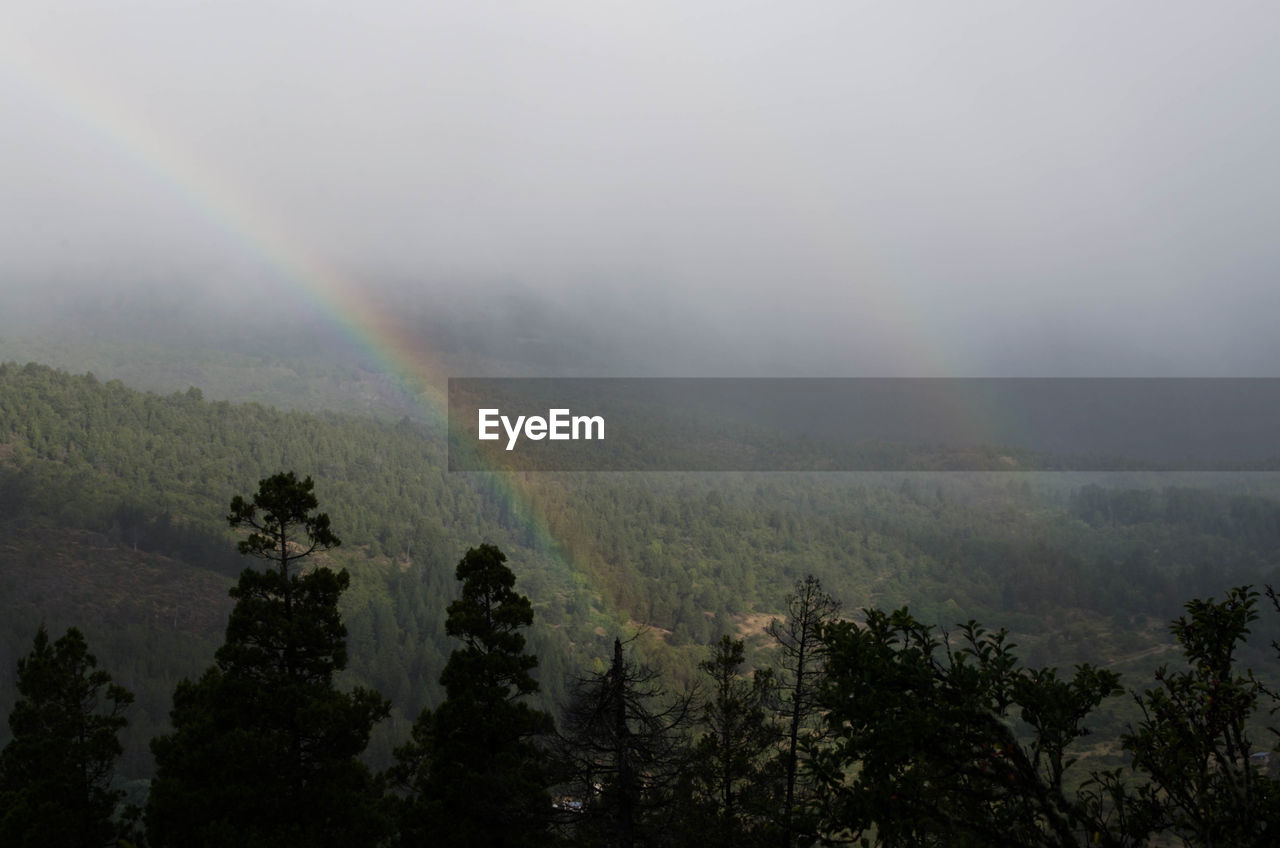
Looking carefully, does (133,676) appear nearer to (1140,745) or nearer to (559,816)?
(559,816)

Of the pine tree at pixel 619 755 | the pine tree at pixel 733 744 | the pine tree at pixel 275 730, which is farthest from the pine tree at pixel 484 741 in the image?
the pine tree at pixel 733 744

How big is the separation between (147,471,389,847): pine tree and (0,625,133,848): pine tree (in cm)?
321

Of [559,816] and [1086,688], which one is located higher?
[1086,688]

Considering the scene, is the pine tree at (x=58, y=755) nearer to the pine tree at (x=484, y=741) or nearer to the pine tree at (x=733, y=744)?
the pine tree at (x=484, y=741)

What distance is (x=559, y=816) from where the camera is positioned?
64.0 ft

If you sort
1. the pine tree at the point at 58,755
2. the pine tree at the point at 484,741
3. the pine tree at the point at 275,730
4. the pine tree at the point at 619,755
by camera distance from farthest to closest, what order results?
1. the pine tree at the point at 58,755
2. the pine tree at the point at 484,741
3. the pine tree at the point at 275,730
4. the pine tree at the point at 619,755

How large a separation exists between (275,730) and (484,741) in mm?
5350

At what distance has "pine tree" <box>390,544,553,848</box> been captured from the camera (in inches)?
806

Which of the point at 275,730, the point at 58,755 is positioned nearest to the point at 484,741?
the point at 275,730

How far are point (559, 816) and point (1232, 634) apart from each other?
16011 mm

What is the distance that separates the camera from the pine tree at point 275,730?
62.9 ft

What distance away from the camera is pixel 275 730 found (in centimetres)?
1981

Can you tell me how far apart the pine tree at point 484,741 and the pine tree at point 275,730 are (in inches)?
73.4

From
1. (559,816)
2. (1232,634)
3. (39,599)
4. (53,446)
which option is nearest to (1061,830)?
(1232,634)
